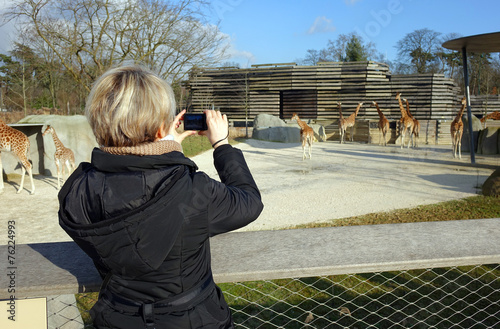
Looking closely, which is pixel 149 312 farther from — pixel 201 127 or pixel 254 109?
pixel 254 109

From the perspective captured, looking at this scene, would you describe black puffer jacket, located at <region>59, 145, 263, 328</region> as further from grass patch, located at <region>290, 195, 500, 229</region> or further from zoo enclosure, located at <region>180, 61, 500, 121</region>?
zoo enclosure, located at <region>180, 61, 500, 121</region>

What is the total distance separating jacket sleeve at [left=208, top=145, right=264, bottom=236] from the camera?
1.23 m

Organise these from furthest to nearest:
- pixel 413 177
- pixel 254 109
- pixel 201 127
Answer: pixel 254 109, pixel 413 177, pixel 201 127

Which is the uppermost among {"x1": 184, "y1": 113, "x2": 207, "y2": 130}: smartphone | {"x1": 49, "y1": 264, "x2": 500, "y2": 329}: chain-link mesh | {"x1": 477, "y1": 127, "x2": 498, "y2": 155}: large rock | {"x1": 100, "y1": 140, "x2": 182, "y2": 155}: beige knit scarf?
{"x1": 184, "y1": 113, "x2": 207, "y2": 130}: smartphone

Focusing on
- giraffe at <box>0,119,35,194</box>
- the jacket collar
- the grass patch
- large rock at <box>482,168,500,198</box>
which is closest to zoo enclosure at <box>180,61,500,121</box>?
giraffe at <box>0,119,35,194</box>

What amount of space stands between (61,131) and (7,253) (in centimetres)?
1101

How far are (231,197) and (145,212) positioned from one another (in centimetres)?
28

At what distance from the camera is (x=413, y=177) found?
10.0 meters

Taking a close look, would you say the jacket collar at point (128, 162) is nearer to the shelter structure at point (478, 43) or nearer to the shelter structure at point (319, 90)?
the shelter structure at point (478, 43)

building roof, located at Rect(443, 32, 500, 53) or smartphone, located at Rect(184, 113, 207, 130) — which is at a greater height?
building roof, located at Rect(443, 32, 500, 53)

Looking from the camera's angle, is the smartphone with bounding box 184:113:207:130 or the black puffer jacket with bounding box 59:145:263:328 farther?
the smartphone with bounding box 184:113:207:130

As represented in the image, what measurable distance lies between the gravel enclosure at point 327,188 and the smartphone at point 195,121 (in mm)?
4752

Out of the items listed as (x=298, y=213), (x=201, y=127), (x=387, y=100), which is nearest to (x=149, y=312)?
(x=201, y=127)

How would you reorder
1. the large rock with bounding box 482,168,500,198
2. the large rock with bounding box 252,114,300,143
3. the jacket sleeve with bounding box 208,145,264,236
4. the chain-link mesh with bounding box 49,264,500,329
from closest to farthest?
the jacket sleeve with bounding box 208,145,264,236 → the chain-link mesh with bounding box 49,264,500,329 → the large rock with bounding box 482,168,500,198 → the large rock with bounding box 252,114,300,143
